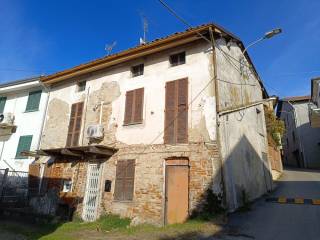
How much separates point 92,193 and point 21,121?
7394 millimetres

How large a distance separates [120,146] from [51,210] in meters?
4.50

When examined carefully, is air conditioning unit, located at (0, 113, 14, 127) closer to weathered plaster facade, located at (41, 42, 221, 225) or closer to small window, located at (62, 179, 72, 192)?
weathered plaster facade, located at (41, 42, 221, 225)

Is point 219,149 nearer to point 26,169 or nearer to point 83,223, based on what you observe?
point 83,223

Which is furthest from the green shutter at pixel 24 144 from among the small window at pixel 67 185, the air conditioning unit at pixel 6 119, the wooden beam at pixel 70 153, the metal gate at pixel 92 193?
the metal gate at pixel 92 193

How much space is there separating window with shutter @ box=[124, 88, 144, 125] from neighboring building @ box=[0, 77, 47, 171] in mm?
6009

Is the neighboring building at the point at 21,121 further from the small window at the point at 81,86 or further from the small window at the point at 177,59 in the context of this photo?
the small window at the point at 177,59

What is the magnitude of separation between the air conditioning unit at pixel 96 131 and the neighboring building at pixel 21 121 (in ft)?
13.6

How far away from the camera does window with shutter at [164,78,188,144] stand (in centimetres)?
1017

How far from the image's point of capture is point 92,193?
38.1 feet

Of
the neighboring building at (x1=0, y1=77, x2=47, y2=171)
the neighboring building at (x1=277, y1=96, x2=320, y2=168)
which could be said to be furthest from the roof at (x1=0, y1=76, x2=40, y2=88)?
the neighboring building at (x1=277, y1=96, x2=320, y2=168)

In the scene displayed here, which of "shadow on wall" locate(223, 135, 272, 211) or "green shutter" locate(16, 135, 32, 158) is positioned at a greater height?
"green shutter" locate(16, 135, 32, 158)

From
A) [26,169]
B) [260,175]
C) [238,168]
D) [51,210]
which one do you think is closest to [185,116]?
[238,168]

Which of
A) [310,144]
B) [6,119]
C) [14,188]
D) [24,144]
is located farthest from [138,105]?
[310,144]

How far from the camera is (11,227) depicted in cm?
1005
